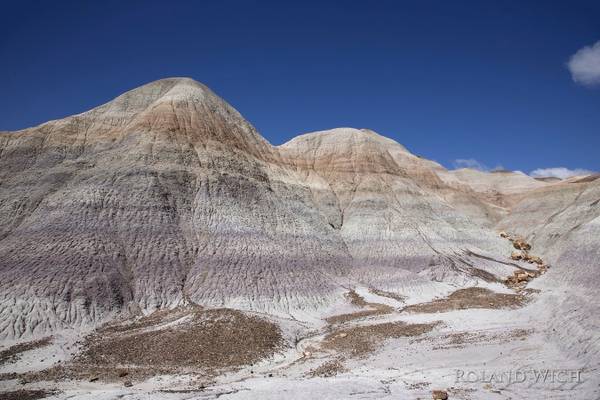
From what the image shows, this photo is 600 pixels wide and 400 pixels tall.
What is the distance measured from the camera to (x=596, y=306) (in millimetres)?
25062

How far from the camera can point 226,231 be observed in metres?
45.8

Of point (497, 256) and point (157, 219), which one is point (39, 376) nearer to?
point (157, 219)

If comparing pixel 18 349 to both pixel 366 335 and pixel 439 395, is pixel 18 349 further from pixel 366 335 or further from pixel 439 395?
pixel 439 395

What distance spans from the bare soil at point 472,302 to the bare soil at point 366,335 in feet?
22.9

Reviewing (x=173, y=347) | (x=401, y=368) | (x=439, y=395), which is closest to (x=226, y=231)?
(x=173, y=347)

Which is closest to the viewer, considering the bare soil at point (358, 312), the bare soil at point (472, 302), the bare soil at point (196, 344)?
the bare soil at point (196, 344)

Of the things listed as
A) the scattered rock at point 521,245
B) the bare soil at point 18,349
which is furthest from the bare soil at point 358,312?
the scattered rock at point 521,245

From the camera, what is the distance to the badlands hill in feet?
111

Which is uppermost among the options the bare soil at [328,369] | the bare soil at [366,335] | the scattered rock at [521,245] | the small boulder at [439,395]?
the scattered rock at [521,245]

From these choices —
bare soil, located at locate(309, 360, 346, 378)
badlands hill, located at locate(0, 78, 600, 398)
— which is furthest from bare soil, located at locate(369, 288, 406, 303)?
bare soil, located at locate(309, 360, 346, 378)

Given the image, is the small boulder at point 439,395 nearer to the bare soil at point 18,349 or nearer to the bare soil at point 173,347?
the bare soil at point 173,347

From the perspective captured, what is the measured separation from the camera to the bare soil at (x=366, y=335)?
28000 mm

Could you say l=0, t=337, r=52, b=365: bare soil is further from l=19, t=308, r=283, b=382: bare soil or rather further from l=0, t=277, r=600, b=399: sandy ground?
l=19, t=308, r=283, b=382: bare soil

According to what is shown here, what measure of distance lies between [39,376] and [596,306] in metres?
28.4
